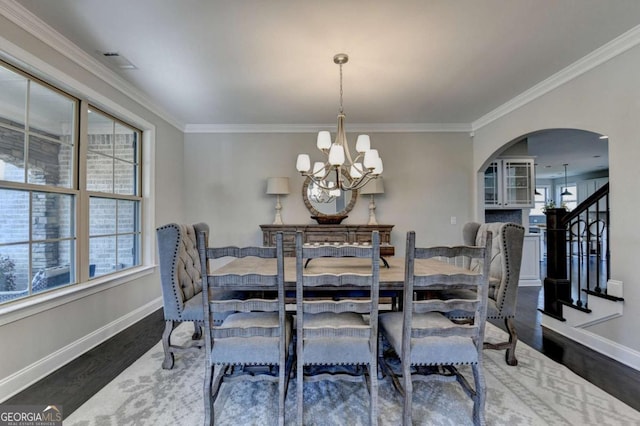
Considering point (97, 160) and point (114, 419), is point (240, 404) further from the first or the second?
point (97, 160)

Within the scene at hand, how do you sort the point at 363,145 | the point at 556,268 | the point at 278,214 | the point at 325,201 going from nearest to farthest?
the point at 363,145
the point at 556,268
the point at 278,214
the point at 325,201

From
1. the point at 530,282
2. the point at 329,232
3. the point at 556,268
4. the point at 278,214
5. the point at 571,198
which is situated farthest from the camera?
the point at 571,198

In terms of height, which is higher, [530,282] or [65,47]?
[65,47]

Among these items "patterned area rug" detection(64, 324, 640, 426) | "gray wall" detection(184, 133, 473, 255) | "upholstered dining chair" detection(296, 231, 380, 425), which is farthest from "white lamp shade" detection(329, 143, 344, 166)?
"gray wall" detection(184, 133, 473, 255)

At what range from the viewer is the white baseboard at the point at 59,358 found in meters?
1.95

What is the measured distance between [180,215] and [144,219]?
83cm

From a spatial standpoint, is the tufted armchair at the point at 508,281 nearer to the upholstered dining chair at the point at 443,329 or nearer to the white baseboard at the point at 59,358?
the upholstered dining chair at the point at 443,329

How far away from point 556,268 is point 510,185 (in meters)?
2.18

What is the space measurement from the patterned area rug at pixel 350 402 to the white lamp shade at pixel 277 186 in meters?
2.60

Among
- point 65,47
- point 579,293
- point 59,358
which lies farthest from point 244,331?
point 579,293

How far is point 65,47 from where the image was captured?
94.0 inches

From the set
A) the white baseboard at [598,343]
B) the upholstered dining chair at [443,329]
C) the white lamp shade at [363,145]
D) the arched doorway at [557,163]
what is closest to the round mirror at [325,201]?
the white lamp shade at [363,145]

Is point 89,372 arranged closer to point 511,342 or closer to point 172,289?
point 172,289

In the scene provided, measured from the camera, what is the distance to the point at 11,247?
2059mm
